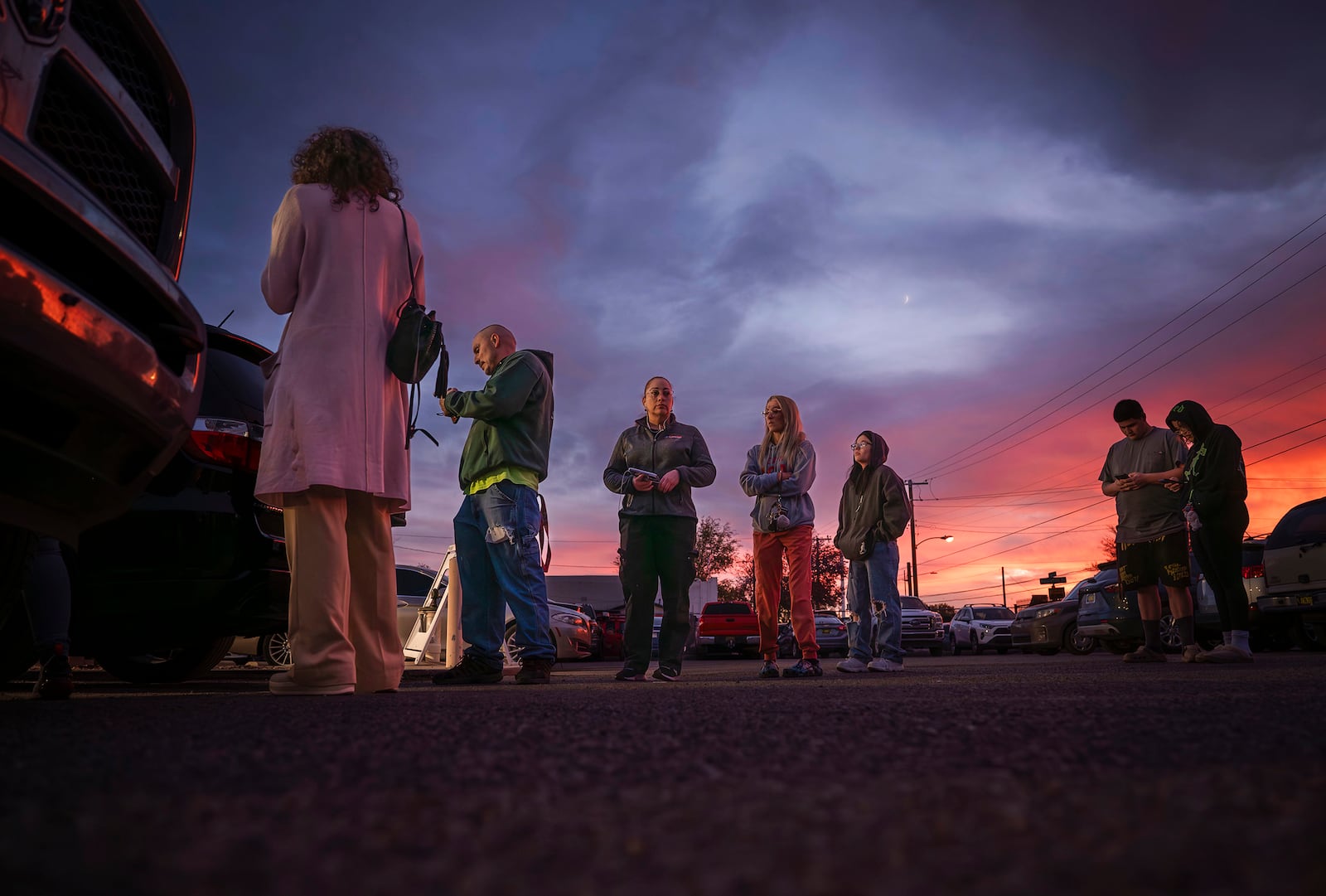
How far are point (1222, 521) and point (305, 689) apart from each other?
6.44 m

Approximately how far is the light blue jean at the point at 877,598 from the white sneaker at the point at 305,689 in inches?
178

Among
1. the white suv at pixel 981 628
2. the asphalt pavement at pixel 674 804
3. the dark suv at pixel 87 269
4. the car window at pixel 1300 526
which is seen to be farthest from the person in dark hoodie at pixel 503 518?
the white suv at pixel 981 628

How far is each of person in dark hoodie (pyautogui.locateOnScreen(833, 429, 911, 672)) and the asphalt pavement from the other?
466cm

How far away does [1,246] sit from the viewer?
186cm

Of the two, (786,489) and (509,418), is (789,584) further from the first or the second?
(509,418)

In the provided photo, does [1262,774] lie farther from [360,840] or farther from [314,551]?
[314,551]

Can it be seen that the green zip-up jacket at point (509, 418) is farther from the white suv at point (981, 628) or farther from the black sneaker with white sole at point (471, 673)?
the white suv at point (981, 628)

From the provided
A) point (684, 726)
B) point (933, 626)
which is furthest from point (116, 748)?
point (933, 626)

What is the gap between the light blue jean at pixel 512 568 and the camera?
516 cm

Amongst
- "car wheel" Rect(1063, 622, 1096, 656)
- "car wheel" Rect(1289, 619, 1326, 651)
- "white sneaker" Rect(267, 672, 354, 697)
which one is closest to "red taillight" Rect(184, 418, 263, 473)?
"white sneaker" Rect(267, 672, 354, 697)

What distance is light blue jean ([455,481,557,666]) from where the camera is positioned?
5.16 metres

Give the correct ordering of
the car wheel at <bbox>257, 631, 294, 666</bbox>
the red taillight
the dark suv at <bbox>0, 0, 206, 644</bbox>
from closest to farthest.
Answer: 1. the dark suv at <bbox>0, 0, 206, 644</bbox>
2. the red taillight
3. the car wheel at <bbox>257, 631, 294, 666</bbox>

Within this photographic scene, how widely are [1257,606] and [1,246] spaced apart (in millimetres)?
13080

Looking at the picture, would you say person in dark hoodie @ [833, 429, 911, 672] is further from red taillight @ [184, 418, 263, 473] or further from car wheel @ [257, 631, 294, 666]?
car wheel @ [257, 631, 294, 666]
